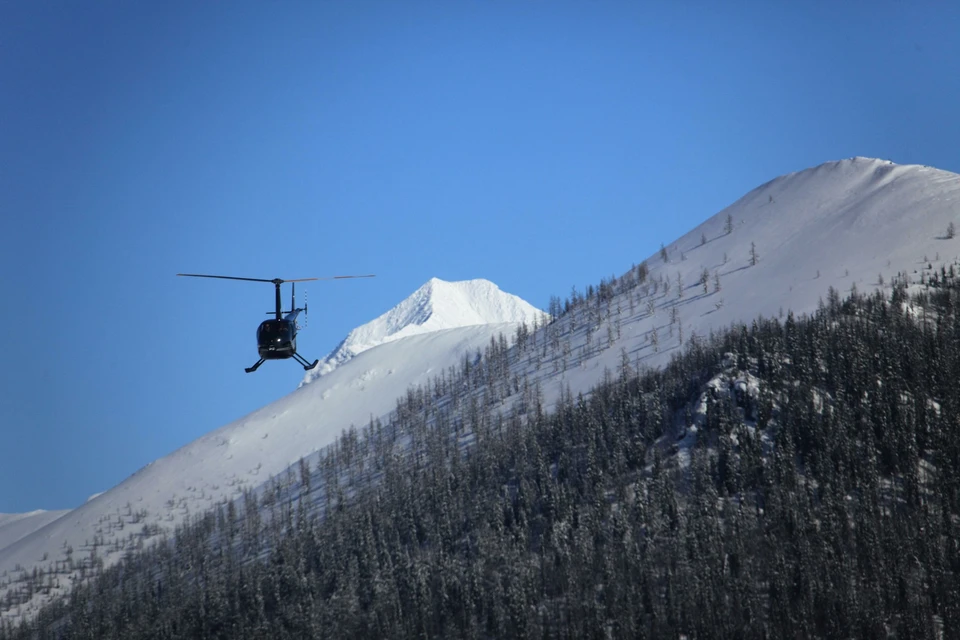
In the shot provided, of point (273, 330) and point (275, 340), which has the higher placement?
point (273, 330)

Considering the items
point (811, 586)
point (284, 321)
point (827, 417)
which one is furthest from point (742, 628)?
point (284, 321)

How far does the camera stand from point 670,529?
496ft

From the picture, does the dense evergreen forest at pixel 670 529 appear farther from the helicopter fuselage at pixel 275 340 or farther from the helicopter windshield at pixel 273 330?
the helicopter windshield at pixel 273 330

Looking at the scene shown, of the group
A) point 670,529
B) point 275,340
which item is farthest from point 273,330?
point 670,529

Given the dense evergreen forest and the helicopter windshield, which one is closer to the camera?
the helicopter windshield

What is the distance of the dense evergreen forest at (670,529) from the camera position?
133625mm

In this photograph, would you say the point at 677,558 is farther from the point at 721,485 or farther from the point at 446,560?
the point at 446,560

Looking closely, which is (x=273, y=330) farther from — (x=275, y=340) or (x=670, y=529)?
(x=670, y=529)

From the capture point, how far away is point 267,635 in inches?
5989

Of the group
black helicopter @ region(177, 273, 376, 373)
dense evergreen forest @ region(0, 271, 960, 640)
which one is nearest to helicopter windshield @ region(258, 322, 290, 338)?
black helicopter @ region(177, 273, 376, 373)

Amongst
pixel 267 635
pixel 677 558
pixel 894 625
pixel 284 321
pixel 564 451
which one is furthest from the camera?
pixel 564 451

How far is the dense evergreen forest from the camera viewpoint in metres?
134

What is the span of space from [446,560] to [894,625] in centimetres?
5786

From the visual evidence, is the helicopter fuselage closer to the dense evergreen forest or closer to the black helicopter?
the black helicopter
